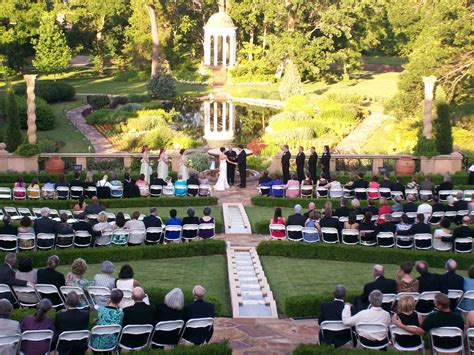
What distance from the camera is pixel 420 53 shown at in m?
36.2

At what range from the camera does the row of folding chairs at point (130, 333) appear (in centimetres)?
1057

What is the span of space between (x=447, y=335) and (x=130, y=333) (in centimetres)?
451

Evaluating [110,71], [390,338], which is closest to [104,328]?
[390,338]

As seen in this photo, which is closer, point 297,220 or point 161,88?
point 297,220

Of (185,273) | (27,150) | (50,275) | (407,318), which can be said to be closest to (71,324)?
(50,275)

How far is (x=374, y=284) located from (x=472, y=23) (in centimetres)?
2514

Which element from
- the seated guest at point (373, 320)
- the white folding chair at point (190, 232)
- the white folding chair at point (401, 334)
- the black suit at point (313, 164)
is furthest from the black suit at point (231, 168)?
the white folding chair at point (401, 334)

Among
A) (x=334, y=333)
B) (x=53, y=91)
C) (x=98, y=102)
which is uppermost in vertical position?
(x=53, y=91)

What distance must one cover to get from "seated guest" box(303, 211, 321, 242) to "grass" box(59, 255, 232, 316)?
2013 mm

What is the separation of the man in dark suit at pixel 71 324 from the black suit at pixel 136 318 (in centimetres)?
58

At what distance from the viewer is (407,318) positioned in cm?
1130

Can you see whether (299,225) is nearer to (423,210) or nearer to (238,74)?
(423,210)

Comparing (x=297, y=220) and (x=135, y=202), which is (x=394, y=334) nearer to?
(x=297, y=220)

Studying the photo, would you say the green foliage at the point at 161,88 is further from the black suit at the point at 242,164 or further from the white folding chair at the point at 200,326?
the white folding chair at the point at 200,326
